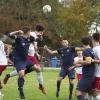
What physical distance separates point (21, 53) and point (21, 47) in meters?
0.20

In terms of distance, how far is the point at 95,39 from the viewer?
11.9 metres

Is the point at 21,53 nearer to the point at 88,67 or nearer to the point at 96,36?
the point at 88,67

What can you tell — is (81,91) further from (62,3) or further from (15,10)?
(62,3)

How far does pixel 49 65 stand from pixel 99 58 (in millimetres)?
31759

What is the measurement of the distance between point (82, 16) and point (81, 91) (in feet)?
130

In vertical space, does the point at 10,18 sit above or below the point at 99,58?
above

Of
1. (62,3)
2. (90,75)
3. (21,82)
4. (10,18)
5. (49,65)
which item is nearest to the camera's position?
(90,75)

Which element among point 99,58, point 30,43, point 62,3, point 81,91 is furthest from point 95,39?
point 62,3

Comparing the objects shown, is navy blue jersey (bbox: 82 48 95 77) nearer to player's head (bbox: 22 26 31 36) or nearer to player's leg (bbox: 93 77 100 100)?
player's leg (bbox: 93 77 100 100)

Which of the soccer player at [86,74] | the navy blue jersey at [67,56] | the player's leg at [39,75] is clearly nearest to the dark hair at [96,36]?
the soccer player at [86,74]

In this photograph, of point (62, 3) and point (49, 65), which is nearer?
point (49, 65)

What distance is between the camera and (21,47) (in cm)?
1523

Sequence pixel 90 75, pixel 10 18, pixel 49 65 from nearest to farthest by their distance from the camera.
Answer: pixel 90 75, pixel 49 65, pixel 10 18

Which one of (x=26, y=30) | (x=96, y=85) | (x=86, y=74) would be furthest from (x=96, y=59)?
(x=26, y=30)
